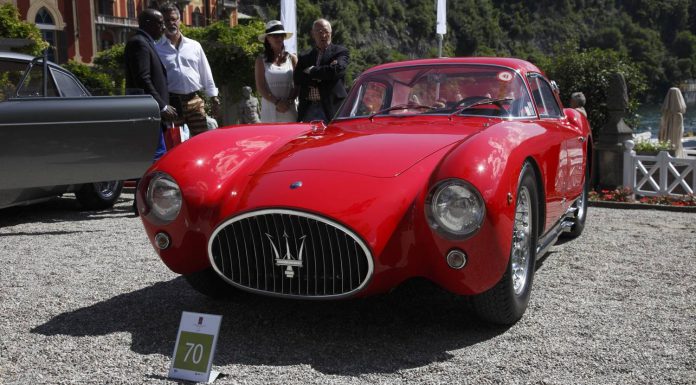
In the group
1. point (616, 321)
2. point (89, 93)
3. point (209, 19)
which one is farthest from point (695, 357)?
point (209, 19)

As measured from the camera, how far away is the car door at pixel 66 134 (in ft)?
19.9

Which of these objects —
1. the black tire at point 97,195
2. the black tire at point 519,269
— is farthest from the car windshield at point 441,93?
the black tire at point 97,195

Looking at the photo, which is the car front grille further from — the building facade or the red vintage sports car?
the building facade

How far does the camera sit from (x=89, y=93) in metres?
7.33

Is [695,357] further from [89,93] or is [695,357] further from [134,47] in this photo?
[89,93]

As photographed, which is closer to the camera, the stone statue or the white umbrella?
the white umbrella

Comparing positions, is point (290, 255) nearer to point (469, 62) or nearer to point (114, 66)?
point (469, 62)

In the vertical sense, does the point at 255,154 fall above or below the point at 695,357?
above

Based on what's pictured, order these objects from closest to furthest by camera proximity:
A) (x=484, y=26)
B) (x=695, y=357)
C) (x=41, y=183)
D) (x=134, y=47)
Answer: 1. (x=695, y=357)
2. (x=41, y=183)
3. (x=134, y=47)
4. (x=484, y=26)

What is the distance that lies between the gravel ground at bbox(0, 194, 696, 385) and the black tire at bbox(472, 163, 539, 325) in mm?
111

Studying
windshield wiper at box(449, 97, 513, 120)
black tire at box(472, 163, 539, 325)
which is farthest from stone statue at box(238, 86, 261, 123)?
black tire at box(472, 163, 539, 325)

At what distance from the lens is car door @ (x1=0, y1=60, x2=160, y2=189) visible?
19.9 ft

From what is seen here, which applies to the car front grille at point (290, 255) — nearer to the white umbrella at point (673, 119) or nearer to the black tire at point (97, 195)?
the black tire at point (97, 195)

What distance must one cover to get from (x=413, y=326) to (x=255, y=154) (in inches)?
48.6
